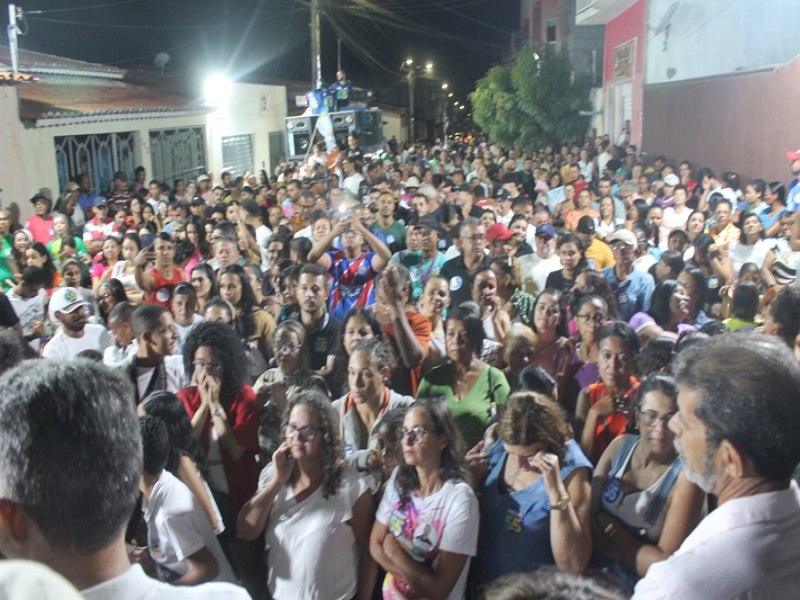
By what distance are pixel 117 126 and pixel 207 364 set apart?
13.8 metres

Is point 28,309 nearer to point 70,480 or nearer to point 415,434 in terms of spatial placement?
point 415,434

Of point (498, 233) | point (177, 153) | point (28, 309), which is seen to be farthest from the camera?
point (177, 153)

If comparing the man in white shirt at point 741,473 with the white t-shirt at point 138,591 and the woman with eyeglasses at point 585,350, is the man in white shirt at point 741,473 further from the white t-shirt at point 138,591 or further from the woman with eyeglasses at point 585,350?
the woman with eyeglasses at point 585,350

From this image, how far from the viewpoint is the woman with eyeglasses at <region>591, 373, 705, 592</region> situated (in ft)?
8.62

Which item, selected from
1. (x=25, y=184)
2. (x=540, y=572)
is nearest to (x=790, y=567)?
(x=540, y=572)

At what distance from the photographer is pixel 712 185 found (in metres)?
10.8

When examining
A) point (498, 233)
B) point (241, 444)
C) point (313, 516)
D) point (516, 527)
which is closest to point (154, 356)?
point (241, 444)

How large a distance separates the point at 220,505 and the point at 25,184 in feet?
34.9

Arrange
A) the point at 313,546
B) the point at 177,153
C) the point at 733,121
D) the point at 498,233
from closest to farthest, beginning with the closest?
the point at 313,546, the point at 498,233, the point at 733,121, the point at 177,153

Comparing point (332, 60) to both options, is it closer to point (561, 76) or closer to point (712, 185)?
point (561, 76)

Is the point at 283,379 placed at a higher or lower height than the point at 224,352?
lower

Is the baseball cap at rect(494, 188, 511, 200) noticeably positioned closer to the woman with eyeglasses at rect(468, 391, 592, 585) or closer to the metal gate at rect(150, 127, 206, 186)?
the woman with eyeglasses at rect(468, 391, 592, 585)

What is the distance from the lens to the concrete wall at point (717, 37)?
13.0 m

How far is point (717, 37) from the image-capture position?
1514 cm
